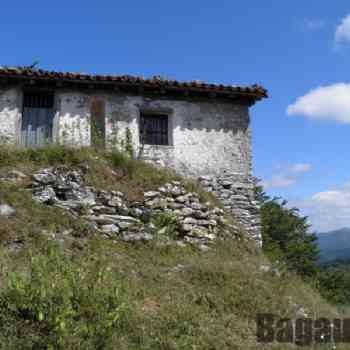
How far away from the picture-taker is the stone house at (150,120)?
12117 mm

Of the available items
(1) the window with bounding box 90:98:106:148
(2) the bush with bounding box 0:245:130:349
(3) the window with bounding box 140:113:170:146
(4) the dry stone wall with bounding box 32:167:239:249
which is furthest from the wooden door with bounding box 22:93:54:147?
(2) the bush with bounding box 0:245:130:349

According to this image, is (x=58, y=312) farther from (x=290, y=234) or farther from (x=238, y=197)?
(x=290, y=234)

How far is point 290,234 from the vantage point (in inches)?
1141

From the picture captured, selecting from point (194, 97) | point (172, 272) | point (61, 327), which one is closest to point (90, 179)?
point (172, 272)

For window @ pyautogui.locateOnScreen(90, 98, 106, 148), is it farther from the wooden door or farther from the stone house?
the wooden door

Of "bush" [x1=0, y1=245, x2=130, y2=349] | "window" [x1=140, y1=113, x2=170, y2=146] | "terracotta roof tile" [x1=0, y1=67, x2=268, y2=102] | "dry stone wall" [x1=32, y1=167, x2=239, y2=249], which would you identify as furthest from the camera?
"window" [x1=140, y1=113, x2=170, y2=146]

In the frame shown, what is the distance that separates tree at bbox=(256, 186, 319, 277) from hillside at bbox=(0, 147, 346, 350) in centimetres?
1638

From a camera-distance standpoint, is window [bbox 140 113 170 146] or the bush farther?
window [bbox 140 113 170 146]

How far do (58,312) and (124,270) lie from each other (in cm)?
262

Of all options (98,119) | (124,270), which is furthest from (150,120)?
(124,270)

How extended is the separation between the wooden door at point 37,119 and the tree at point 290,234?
1697 centimetres

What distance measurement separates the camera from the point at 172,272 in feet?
25.2

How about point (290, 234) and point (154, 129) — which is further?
point (290, 234)

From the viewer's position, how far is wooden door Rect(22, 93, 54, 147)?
12.1 metres
